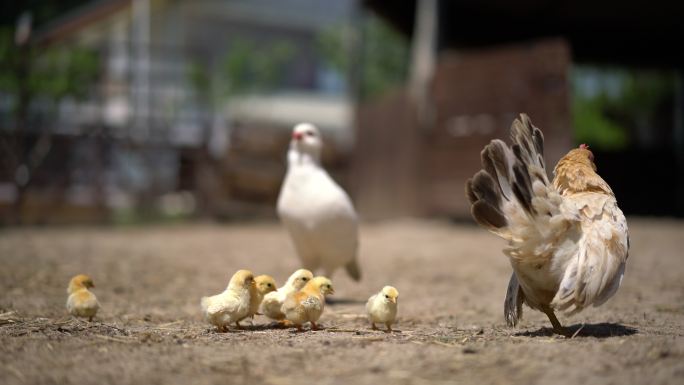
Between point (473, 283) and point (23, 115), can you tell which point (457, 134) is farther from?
point (23, 115)

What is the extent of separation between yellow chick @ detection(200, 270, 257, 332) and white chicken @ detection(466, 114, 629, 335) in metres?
1.24

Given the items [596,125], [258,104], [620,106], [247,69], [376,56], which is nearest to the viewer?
[247,69]

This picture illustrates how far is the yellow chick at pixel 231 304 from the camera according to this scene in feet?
11.8

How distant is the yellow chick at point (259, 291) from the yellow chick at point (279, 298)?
1.3 inches

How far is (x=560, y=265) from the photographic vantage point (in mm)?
3365

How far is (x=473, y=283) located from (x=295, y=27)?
52.4ft

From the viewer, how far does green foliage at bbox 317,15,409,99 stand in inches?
791

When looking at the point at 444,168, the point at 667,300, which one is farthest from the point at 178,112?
the point at 667,300

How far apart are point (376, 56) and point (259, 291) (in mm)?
17012

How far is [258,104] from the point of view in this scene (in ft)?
63.7

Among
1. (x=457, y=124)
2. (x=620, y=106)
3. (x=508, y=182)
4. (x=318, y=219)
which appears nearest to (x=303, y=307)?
(x=508, y=182)

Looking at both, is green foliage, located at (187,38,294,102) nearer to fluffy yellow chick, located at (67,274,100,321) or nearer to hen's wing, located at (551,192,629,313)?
fluffy yellow chick, located at (67,274,100,321)

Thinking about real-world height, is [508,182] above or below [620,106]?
below

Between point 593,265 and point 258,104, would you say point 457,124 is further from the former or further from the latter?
point 258,104
